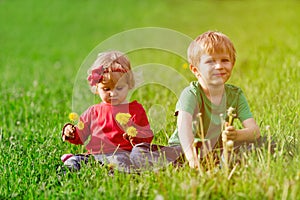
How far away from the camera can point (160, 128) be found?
15.0ft

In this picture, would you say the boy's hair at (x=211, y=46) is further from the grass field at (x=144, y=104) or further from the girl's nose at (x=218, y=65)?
the grass field at (x=144, y=104)

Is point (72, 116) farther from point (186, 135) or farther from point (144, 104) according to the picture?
point (144, 104)

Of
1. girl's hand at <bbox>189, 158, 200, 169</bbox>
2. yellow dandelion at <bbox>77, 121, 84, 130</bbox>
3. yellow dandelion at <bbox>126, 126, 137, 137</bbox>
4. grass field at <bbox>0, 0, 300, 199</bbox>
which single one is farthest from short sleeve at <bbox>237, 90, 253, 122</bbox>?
yellow dandelion at <bbox>77, 121, 84, 130</bbox>

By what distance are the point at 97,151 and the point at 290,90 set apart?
2137 mm

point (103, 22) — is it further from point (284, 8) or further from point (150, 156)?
point (150, 156)

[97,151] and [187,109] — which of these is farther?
[97,151]

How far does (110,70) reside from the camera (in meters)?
4.12

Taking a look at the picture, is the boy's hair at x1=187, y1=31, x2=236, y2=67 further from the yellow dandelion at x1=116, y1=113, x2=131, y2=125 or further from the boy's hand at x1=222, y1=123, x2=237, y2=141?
the yellow dandelion at x1=116, y1=113, x2=131, y2=125

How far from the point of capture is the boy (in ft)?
12.2

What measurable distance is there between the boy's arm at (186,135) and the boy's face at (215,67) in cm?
28

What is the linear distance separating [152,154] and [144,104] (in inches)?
77.0

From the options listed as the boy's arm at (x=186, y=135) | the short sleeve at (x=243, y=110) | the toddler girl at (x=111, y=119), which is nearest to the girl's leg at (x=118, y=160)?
the toddler girl at (x=111, y=119)

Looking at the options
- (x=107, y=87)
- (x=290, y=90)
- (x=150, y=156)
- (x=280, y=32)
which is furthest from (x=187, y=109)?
(x=280, y=32)

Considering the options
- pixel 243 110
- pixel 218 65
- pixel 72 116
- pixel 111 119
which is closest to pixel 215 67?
pixel 218 65
